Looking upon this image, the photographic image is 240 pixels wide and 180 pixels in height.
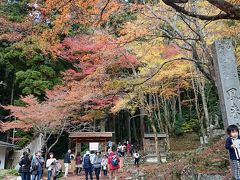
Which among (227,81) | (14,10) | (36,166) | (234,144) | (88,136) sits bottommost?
(36,166)

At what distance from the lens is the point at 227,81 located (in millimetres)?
6930

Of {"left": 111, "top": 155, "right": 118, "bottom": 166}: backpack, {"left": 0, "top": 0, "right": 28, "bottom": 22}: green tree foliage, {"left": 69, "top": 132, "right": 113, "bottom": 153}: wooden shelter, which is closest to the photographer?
{"left": 111, "top": 155, "right": 118, "bottom": 166}: backpack

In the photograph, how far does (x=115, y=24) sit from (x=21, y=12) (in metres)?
8.86

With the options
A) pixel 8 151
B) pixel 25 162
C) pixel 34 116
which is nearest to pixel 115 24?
pixel 34 116

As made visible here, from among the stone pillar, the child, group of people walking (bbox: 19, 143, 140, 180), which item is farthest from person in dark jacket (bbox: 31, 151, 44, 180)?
the child

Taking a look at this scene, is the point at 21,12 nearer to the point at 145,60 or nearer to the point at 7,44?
the point at 7,44

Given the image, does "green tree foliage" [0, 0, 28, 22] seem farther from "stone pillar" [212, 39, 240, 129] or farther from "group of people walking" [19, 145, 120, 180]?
"stone pillar" [212, 39, 240, 129]

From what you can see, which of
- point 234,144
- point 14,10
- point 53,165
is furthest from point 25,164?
point 14,10

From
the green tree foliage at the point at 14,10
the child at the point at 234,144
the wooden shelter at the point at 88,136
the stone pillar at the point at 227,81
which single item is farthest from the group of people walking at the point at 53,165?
the green tree foliage at the point at 14,10

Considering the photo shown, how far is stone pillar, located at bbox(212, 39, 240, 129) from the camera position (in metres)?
6.71

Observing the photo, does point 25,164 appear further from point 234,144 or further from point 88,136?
point 88,136

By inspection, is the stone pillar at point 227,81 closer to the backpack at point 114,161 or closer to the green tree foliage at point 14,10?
the backpack at point 114,161

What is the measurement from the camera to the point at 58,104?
1734 cm

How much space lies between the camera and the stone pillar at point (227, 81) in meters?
6.71
